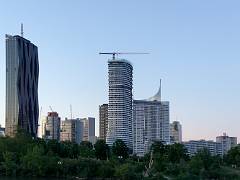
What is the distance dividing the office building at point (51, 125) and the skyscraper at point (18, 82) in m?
30.1

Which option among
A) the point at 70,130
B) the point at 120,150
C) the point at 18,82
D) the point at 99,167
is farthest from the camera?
the point at 70,130

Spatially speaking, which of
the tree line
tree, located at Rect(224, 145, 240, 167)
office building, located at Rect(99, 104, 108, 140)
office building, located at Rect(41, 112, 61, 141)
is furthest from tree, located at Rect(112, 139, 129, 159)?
office building, located at Rect(41, 112, 61, 141)

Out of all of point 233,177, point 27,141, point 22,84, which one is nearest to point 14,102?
point 22,84

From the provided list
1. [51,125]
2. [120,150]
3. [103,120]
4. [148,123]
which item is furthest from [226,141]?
[120,150]

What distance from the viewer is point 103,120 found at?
419ft

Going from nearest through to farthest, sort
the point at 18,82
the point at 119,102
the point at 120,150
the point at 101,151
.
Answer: the point at 101,151 < the point at 120,150 < the point at 18,82 < the point at 119,102

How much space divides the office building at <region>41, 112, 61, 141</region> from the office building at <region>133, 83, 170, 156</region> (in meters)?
26.3

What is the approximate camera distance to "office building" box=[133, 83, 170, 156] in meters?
121

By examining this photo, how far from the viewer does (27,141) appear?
67062 millimetres

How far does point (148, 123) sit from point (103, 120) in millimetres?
11628

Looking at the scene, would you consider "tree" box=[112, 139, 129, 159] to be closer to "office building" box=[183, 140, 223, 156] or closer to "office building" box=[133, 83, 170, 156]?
"office building" box=[133, 83, 170, 156]

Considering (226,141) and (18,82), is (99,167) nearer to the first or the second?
(18,82)

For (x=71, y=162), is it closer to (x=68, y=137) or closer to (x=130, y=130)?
(x=130, y=130)

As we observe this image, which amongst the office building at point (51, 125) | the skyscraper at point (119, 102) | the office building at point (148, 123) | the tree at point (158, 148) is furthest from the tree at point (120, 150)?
the office building at point (51, 125)
